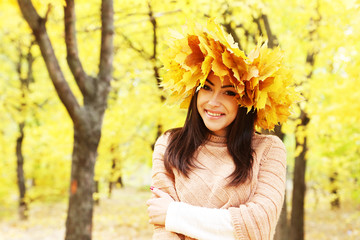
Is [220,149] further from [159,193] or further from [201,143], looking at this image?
[159,193]

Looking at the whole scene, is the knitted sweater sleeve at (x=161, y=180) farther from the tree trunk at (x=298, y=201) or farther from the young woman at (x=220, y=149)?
the tree trunk at (x=298, y=201)

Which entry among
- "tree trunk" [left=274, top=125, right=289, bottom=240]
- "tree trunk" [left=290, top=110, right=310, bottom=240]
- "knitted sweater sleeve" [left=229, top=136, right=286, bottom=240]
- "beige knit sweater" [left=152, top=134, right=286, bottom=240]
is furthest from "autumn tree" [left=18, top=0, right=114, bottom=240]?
"tree trunk" [left=290, top=110, right=310, bottom=240]

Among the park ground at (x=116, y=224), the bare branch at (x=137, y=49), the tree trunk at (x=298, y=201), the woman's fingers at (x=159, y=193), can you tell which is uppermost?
the bare branch at (x=137, y=49)

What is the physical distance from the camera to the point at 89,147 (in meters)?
4.72

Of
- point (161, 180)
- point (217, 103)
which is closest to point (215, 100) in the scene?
point (217, 103)

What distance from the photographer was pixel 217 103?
1.94 meters

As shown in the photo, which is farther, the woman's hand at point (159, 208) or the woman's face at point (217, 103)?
the woman's face at point (217, 103)

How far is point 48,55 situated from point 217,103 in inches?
117

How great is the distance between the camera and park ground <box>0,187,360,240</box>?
10.1 meters

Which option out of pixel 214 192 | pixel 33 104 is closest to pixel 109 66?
pixel 214 192

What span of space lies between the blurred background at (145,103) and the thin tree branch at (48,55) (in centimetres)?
15

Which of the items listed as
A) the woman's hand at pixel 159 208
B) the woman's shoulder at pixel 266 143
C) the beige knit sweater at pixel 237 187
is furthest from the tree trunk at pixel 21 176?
the woman's shoulder at pixel 266 143

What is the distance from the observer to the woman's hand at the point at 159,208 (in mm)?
1828

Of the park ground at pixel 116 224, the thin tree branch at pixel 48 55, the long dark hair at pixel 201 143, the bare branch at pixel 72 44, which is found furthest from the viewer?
the park ground at pixel 116 224
